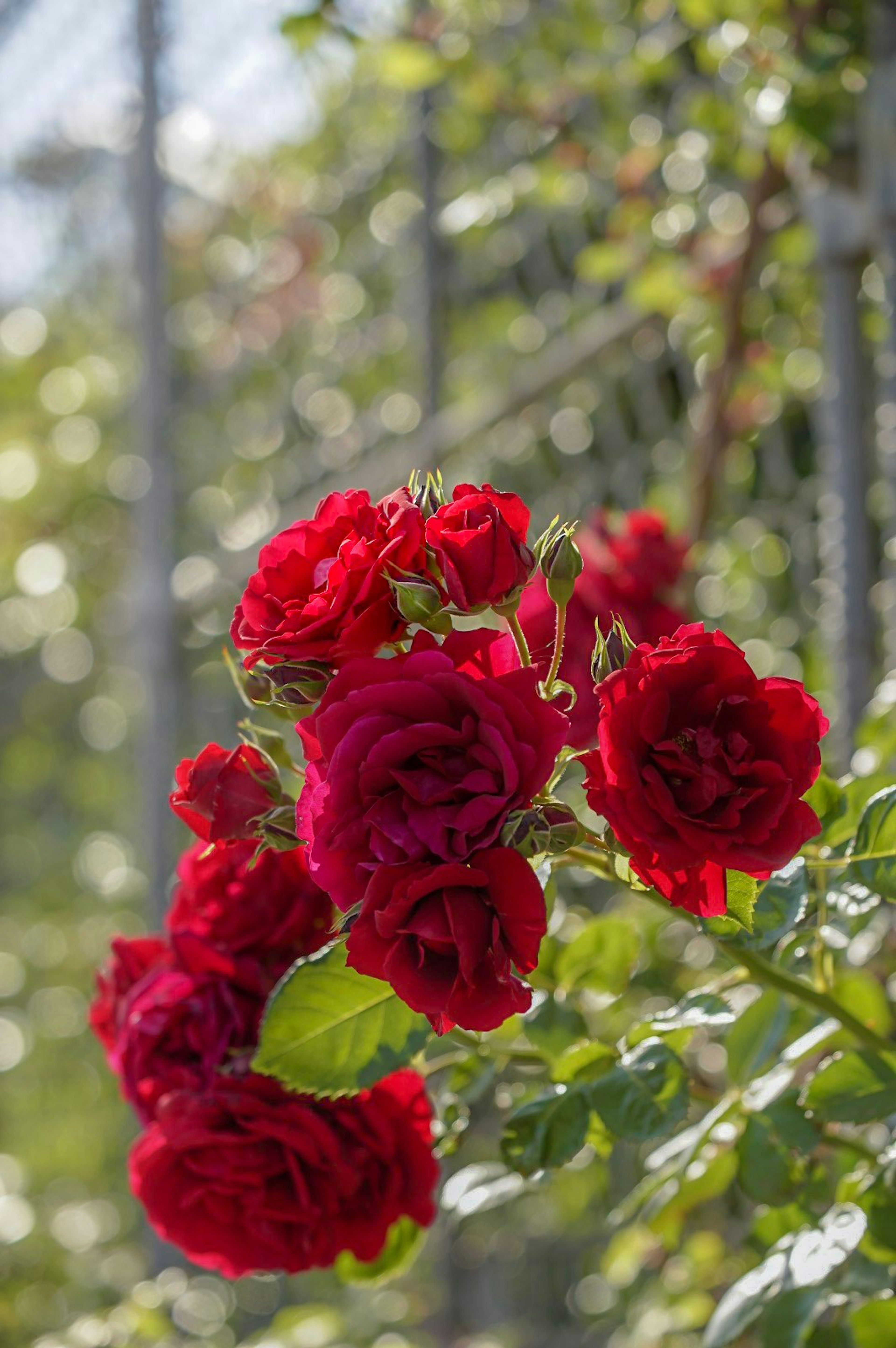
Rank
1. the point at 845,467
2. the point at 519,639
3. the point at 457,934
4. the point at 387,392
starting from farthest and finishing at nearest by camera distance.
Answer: the point at 387,392
the point at 845,467
the point at 519,639
the point at 457,934

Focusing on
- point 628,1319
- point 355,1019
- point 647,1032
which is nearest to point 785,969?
point 647,1032

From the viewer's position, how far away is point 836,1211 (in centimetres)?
56

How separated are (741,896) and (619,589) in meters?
0.45

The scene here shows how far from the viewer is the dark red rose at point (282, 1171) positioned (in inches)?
22.5

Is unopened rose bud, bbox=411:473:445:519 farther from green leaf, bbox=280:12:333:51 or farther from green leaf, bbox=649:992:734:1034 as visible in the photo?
green leaf, bbox=280:12:333:51

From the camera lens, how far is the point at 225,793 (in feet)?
1.66

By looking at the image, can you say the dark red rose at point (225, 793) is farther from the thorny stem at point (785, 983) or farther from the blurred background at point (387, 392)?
the blurred background at point (387, 392)

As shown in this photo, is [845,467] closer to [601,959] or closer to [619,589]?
[619,589]

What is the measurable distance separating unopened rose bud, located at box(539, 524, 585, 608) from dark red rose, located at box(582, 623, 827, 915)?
0.08 meters

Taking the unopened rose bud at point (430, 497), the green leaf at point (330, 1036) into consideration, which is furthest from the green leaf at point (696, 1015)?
the unopened rose bud at point (430, 497)

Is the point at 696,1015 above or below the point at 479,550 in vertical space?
below

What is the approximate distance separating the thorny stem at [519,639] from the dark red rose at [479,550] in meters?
0.01

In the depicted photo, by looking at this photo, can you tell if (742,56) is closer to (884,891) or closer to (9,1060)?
(884,891)

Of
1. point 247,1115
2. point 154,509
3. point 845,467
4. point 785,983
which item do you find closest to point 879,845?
point 785,983
